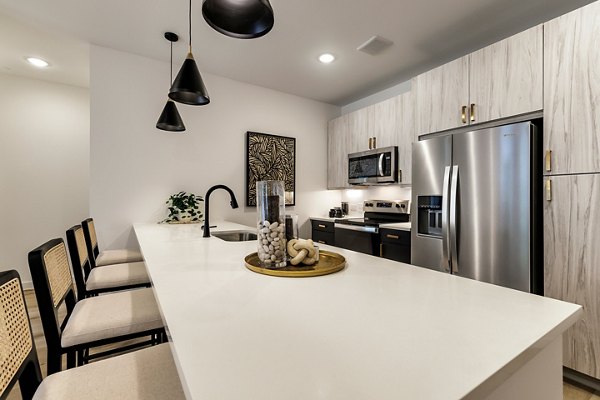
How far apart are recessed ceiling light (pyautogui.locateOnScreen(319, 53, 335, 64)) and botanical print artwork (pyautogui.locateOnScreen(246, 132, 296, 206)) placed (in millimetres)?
1159

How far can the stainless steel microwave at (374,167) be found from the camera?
129 inches

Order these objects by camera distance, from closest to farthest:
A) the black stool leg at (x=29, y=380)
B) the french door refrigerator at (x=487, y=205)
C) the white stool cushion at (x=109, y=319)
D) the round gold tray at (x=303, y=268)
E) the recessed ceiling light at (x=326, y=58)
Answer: the black stool leg at (x=29, y=380), the round gold tray at (x=303, y=268), the white stool cushion at (x=109, y=319), the french door refrigerator at (x=487, y=205), the recessed ceiling light at (x=326, y=58)

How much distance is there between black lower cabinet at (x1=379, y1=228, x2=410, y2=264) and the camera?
278 centimetres

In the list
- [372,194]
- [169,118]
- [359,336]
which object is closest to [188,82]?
[169,118]

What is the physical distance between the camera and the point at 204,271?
1064mm

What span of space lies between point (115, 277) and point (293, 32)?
235 cm

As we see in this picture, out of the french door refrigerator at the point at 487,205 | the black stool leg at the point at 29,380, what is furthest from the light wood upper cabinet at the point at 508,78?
the black stool leg at the point at 29,380

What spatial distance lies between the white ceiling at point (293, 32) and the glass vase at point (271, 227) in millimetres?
1742

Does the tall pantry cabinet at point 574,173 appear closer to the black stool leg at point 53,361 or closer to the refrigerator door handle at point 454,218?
the refrigerator door handle at point 454,218

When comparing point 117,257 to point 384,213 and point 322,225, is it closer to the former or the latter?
point 322,225

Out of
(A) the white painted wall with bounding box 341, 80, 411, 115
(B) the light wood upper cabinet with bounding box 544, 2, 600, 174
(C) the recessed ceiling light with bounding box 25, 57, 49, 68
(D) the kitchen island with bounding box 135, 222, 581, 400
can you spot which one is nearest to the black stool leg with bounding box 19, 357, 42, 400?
(D) the kitchen island with bounding box 135, 222, 581, 400

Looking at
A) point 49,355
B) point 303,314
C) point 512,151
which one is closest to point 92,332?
point 49,355

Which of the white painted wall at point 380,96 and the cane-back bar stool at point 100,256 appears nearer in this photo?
the cane-back bar stool at point 100,256

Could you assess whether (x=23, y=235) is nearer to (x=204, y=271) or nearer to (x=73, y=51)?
(x=73, y=51)
